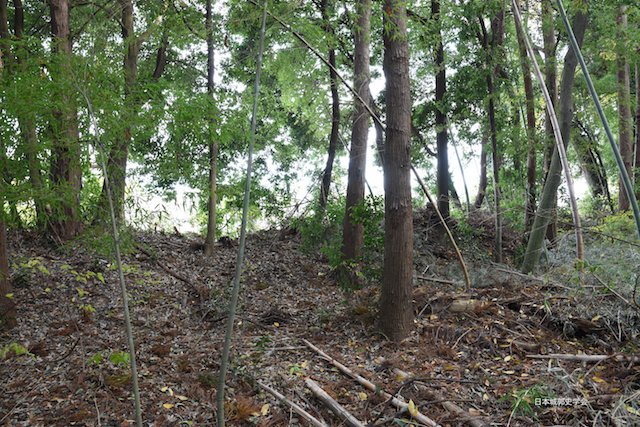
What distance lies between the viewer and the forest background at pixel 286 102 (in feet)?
12.6

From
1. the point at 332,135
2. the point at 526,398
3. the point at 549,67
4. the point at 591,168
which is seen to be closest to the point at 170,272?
the point at 332,135

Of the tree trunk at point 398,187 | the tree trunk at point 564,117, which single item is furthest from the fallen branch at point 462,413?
the tree trunk at point 564,117

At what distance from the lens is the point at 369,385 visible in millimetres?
3598

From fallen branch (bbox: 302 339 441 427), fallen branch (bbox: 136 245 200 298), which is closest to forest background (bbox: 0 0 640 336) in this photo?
fallen branch (bbox: 136 245 200 298)

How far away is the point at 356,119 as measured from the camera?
7309 mm

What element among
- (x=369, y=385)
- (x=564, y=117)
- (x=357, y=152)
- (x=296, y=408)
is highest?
(x=564, y=117)

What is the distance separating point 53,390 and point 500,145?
889 centimetres

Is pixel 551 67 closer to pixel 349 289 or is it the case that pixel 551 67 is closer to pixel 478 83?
pixel 478 83

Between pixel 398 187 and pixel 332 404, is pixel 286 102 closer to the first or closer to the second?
pixel 398 187

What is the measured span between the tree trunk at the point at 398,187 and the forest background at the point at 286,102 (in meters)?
0.06

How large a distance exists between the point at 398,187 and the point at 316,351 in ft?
6.42

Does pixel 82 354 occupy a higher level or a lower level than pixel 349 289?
lower

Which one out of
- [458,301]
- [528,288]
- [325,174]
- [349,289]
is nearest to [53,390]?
[349,289]

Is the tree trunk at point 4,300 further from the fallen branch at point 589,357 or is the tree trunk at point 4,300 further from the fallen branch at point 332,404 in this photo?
the fallen branch at point 589,357
